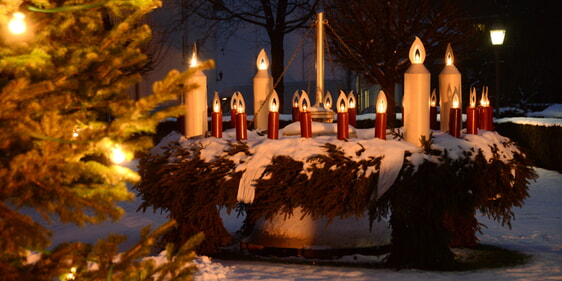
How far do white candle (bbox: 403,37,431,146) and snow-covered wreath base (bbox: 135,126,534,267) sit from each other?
14cm

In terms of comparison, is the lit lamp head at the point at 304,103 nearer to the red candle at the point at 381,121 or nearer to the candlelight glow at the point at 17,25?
the red candle at the point at 381,121

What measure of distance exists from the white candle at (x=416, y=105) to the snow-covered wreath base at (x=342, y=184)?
0.45 feet

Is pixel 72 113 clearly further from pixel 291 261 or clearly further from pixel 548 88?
pixel 548 88

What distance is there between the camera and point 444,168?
18.9 feet

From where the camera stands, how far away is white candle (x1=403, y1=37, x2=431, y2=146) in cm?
617

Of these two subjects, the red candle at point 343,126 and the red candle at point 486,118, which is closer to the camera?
the red candle at point 343,126

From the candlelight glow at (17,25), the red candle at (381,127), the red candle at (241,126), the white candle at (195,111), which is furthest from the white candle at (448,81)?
the candlelight glow at (17,25)

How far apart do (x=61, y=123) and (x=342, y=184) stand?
3.15 m

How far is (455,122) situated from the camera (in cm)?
648

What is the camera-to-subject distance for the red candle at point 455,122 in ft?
21.2

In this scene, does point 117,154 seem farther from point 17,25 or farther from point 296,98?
point 296,98

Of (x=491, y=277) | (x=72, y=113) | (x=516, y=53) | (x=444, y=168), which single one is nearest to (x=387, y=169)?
(x=444, y=168)

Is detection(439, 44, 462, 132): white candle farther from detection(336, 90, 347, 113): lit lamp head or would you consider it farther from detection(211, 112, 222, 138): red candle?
detection(211, 112, 222, 138): red candle

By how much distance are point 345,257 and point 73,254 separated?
4131mm
